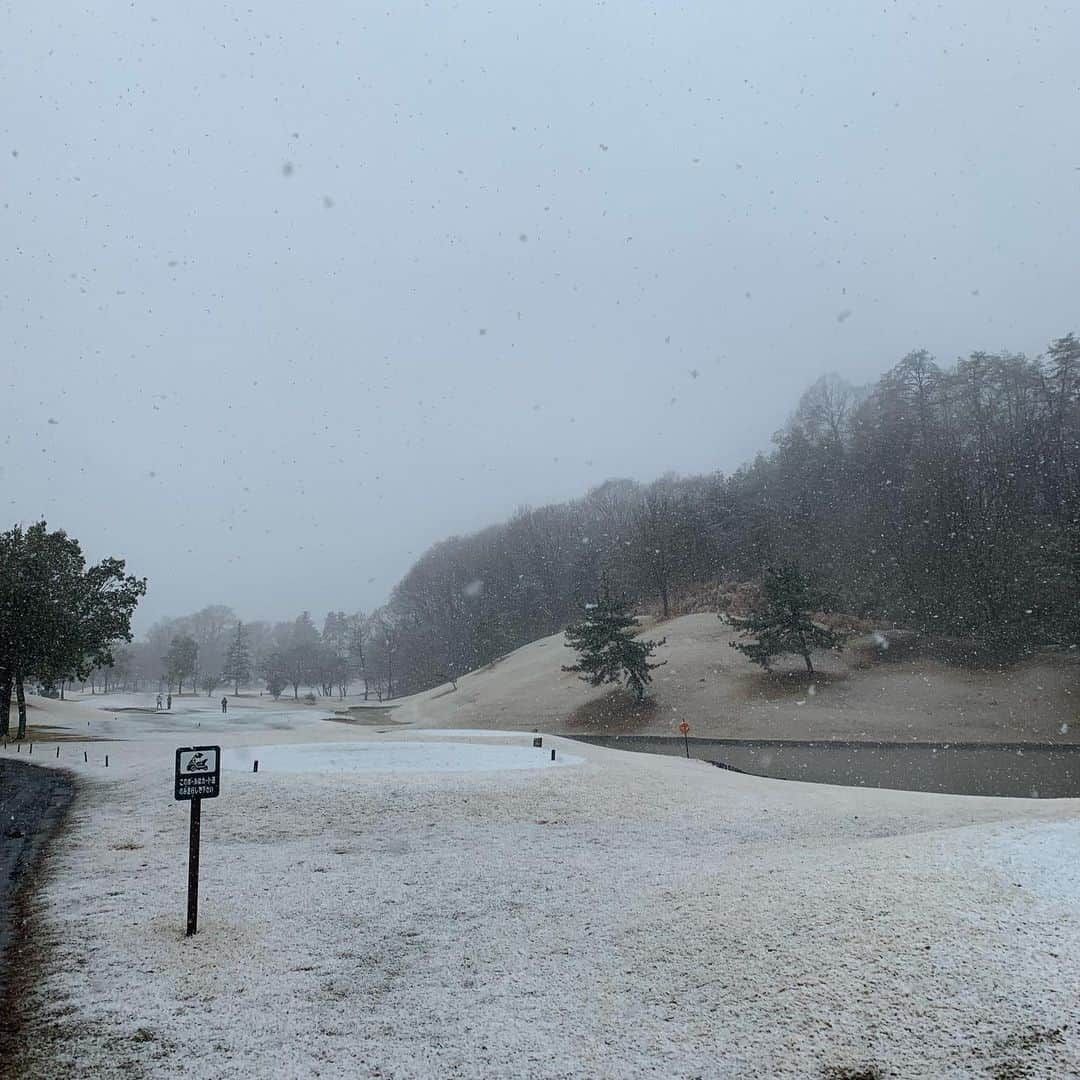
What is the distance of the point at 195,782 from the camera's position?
846 cm

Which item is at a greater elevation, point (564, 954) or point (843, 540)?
point (843, 540)

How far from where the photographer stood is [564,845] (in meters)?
12.2

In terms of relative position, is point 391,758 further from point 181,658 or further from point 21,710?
point 181,658

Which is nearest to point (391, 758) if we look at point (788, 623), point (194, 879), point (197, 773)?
point (197, 773)

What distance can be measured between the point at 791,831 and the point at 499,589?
8395 cm

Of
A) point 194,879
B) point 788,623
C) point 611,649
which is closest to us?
point 194,879

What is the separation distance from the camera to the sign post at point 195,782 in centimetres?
823

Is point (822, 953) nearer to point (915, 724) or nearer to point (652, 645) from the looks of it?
point (915, 724)

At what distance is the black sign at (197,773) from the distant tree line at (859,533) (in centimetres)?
4055

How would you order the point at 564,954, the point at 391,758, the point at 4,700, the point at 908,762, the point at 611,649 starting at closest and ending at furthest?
1. the point at 564,954
2. the point at 391,758
3. the point at 908,762
4. the point at 4,700
5. the point at 611,649

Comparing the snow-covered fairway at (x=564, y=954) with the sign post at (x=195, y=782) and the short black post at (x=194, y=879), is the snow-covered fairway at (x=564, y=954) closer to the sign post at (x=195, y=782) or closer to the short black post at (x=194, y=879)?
the short black post at (x=194, y=879)

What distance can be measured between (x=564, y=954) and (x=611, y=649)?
36.5 m

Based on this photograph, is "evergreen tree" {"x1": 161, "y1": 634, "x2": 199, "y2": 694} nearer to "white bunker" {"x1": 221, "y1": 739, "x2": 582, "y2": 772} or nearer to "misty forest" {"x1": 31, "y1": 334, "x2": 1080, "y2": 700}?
"misty forest" {"x1": 31, "y1": 334, "x2": 1080, "y2": 700}

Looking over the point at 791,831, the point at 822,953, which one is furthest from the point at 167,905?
the point at 791,831
